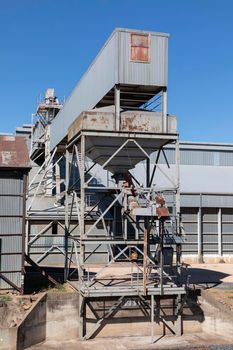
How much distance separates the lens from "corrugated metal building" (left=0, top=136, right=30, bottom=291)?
22.4m

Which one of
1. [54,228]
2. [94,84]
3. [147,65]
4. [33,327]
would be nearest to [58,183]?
[54,228]

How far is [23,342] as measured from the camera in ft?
66.2

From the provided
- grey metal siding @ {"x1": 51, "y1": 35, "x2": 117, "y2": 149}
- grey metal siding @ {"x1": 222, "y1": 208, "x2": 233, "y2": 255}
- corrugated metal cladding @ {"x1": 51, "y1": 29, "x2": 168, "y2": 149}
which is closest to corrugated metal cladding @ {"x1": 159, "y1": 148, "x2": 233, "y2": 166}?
grey metal siding @ {"x1": 222, "y1": 208, "x2": 233, "y2": 255}

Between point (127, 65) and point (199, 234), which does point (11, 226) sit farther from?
point (199, 234)

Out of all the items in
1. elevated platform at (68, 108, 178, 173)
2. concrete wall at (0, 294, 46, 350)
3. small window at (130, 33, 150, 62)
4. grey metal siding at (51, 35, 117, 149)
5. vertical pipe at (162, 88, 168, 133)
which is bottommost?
concrete wall at (0, 294, 46, 350)

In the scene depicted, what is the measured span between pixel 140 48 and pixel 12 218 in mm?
9919

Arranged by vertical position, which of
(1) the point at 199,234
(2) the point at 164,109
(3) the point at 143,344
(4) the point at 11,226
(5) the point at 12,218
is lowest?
(3) the point at 143,344

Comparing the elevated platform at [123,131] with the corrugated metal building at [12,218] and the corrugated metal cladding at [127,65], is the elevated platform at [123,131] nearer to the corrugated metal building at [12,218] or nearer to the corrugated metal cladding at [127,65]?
the corrugated metal cladding at [127,65]

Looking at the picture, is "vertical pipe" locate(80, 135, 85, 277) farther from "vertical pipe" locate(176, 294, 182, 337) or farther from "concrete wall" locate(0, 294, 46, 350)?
"vertical pipe" locate(176, 294, 182, 337)

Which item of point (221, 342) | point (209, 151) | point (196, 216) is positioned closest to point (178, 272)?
point (221, 342)

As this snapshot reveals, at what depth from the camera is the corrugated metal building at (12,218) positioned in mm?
22422

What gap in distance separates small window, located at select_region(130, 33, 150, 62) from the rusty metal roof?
7044 mm

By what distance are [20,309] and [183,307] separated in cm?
754

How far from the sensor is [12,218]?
74.9 feet
